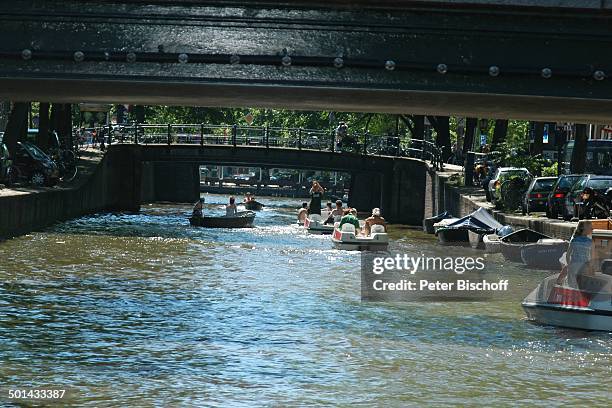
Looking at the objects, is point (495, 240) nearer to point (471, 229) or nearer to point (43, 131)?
point (471, 229)

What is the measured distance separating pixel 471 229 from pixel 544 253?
751cm

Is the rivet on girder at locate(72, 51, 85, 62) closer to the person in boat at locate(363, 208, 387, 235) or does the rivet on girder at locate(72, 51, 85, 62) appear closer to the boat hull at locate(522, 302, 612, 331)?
the boat hull at locate(522, 302, 612, 331)

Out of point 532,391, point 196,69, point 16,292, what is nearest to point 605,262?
point 532,391

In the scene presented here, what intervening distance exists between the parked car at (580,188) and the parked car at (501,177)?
280 inches

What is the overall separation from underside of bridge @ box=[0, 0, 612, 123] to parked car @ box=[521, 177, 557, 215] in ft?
67.8

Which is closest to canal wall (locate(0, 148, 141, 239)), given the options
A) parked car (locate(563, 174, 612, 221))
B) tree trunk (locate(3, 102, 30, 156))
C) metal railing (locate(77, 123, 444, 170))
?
metal railing (locate(77, 123, 444, 170))

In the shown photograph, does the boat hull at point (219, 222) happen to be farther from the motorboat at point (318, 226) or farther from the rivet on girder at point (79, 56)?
the rivet on girder at point (79, 56)

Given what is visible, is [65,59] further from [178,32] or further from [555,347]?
[555,347]

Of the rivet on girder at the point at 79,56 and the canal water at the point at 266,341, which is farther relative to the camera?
the rivet on girder at the point at 79,56

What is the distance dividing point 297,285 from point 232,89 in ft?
25.3

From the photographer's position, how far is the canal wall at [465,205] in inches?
1463

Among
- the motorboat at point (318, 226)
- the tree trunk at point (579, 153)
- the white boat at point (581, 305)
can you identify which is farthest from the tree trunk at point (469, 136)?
the white boat at point (581, 305)

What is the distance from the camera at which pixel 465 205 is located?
164ft

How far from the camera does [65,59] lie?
899 inches
